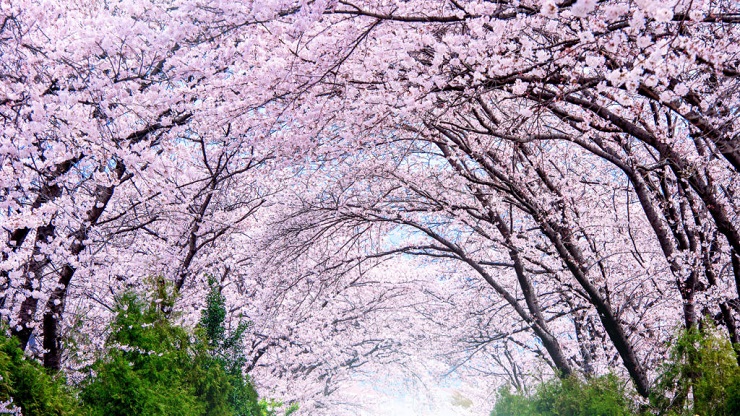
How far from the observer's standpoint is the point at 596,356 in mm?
12945

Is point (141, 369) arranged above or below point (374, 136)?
below

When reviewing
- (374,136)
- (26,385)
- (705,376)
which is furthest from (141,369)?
(705,376)

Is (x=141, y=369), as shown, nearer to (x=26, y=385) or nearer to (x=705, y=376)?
(x=26, y=385)

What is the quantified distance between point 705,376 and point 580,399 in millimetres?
4634

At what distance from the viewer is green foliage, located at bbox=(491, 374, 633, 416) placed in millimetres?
9078

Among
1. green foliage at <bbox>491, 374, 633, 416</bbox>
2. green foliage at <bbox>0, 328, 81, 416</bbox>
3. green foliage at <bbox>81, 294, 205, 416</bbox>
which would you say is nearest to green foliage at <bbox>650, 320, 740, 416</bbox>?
green foliage at <bbox>491, 374, 633, 416</bbox>

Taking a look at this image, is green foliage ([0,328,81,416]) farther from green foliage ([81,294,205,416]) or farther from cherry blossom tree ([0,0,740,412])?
cherry blossom tree ([0,0,740,412])

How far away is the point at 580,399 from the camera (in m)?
10.3

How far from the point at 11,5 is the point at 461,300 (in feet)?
49.2

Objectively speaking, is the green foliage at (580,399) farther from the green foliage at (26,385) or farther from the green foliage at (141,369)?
the green foliage at (26,385)

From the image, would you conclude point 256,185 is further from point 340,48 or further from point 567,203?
point 340,48

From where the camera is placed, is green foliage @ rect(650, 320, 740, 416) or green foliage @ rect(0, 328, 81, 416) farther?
green foliage @ rect(650, 320, 740, 416)

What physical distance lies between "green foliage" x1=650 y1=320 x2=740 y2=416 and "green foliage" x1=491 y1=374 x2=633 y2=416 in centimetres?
181

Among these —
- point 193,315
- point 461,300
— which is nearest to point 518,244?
point 193,315
